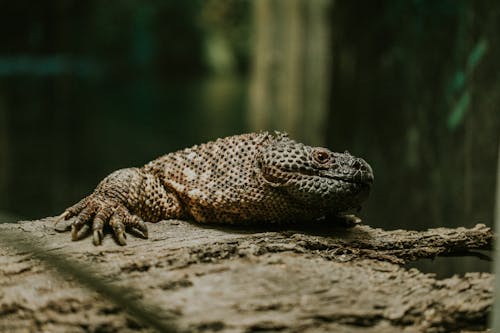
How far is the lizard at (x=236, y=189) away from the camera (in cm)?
216

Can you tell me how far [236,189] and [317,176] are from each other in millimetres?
331

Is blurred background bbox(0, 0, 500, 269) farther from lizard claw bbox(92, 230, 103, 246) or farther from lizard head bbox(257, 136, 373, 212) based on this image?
lizard claw bbox(92, 230, 103, 246)

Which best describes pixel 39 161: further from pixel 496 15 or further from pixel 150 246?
pixel 496 15

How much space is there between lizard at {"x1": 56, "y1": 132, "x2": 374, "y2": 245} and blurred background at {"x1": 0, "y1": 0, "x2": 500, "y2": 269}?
128cm

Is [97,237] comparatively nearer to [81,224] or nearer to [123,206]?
[81,224]

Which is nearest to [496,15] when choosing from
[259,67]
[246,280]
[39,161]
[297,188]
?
[297,188]

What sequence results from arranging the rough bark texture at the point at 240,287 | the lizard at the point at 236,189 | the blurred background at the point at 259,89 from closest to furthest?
1. the rough bark texture at the point at 240,287
2. the lizard at the point at 236,189
3. the blurred background at the point at 259,89

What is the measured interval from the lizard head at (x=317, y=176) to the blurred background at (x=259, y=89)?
4.13 feet

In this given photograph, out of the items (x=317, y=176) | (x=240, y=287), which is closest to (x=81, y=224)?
(x=240, y=287)

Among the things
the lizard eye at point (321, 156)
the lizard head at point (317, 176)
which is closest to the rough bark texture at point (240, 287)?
the lizard head at point (317, 176)

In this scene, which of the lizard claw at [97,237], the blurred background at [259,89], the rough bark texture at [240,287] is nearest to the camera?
the rough bark texture at [240,287]

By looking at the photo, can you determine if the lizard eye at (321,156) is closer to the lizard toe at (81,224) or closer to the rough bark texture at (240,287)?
the rough bark texture at (240,287)

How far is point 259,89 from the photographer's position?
5.54 meters

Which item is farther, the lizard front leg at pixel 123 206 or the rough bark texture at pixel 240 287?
the lizard front leg at pixel 123 206
